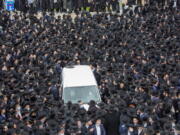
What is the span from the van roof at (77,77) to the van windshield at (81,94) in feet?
0.52

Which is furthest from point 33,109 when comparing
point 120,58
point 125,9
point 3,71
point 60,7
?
point 60,7

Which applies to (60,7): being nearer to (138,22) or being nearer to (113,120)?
(138,22)

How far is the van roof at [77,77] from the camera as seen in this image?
16438 mm

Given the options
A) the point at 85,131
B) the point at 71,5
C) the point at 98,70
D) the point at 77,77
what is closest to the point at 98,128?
the point at 85,131

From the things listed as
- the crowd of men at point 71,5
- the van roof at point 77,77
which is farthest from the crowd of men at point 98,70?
the crowd of men at point 71,5

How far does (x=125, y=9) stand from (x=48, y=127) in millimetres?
16985

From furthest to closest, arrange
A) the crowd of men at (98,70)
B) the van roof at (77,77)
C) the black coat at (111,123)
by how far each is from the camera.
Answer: the van roof at (77,77) → the black coat at (111,123) → the crowd of men at (98,70)

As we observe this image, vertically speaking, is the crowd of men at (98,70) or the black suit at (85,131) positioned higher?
the crowd of men at (98,70)

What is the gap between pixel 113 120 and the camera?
14508 mm

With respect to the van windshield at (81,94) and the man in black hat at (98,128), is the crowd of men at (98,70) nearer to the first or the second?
the man in black hat at (98,128)

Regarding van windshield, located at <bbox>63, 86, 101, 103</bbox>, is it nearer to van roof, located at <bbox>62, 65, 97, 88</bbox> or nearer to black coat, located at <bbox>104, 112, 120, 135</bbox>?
van roof, located at <bbox>62, 65, 97, 88</bbox>

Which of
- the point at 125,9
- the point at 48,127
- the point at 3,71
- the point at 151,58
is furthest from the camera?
the point at 125,9

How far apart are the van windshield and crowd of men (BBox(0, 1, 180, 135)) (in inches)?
13.3

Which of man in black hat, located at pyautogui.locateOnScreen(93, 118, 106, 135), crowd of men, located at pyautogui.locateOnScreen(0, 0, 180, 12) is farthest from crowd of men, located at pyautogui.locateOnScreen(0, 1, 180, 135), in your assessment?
crowd of men, located at pyautogui.locateOnScreen(0, 0, 180, 12)
